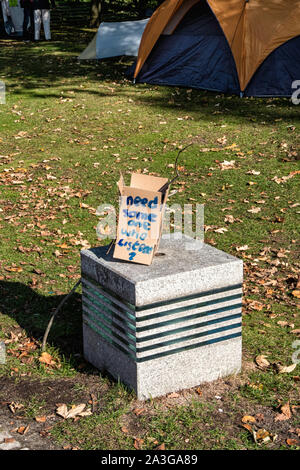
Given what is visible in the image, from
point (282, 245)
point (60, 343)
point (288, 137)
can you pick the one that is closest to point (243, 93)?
point (288, 137)

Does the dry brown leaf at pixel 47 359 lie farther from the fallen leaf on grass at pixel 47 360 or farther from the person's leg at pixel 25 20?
the person's leg at pixel 25 20

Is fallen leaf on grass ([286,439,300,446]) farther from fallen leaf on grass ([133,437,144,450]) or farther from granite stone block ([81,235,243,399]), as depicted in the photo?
fallen leaf on grass ([133,437,144,450])

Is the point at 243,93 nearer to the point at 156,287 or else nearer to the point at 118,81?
the point at 118,81

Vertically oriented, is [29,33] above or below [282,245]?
above

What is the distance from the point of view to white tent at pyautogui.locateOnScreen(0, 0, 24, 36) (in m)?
26.4

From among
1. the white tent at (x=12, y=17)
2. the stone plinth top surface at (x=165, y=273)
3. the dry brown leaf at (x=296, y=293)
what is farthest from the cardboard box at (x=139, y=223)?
the white tent at (x=12, y=17)

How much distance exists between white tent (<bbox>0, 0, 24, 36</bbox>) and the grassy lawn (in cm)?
876

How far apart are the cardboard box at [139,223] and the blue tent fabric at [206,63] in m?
9.88

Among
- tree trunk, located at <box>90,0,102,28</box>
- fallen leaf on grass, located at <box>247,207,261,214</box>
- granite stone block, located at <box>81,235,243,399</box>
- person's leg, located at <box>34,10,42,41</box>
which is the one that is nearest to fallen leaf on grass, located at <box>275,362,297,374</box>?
Answer: granite stone block, located at <box>81,235,243,399</box>

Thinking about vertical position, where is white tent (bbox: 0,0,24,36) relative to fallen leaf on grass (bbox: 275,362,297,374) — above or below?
above

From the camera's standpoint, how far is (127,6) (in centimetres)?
A: 3819

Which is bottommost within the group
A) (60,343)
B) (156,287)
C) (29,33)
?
(60,343)

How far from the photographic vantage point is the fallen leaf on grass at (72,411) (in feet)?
15.3

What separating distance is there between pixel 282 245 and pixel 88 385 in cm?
365
